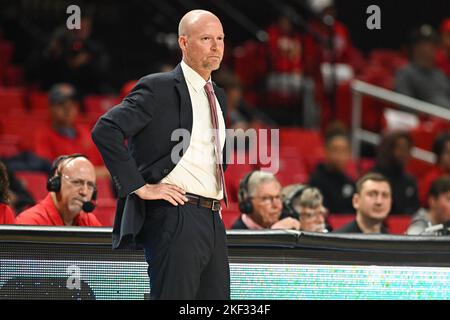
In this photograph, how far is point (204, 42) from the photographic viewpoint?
14.2 feet

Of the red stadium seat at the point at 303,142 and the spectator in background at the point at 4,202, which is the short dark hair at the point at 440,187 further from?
the spectator in background at the point at 4,202

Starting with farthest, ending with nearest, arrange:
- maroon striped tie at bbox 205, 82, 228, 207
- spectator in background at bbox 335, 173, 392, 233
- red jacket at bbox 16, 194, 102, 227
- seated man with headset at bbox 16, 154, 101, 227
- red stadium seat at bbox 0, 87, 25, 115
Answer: red stadium seat at bbox 0, 87, 25, 115, spectator in background at bbox 335, 173, 392, 233, seated man with headset at bbox 16, 154, 101, 227, red jacket at bbox 16, 194, 102, 227, maroon striped tie at bbox 205, 82, 228, 207

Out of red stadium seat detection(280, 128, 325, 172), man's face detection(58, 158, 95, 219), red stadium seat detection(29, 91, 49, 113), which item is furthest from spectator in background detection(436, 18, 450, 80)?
man's face detection(58, 158, 95, 219)

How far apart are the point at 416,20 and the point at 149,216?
1111cm

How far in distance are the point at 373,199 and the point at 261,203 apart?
71cm

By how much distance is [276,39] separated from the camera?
37.6 feet

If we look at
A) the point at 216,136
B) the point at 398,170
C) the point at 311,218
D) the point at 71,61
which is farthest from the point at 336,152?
the point at 216,136

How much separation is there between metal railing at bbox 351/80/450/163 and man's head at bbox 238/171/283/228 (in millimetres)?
3666

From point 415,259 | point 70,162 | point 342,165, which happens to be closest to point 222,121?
point 415,259

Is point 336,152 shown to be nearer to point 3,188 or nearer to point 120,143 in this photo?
point 3,188

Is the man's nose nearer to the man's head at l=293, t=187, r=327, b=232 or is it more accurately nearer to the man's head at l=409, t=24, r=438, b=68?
the man's head at l=293, t=187, r=327, b=232

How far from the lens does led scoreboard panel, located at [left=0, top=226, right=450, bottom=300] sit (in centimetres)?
475

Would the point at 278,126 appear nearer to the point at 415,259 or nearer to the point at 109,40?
the point at 109,40

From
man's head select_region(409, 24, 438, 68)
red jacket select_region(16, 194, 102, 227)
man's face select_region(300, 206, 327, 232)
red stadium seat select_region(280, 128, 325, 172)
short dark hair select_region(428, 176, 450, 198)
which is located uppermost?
man's head select_region(409, 24, 438, 68)
